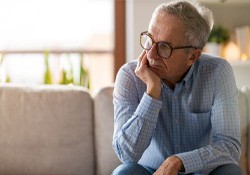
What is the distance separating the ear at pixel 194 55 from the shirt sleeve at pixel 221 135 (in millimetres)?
103

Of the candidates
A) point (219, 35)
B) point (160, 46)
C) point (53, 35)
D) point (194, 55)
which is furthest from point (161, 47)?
point (53, 35)

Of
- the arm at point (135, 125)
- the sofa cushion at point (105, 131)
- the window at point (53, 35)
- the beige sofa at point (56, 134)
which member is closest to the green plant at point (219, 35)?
the window at point (53, 35)

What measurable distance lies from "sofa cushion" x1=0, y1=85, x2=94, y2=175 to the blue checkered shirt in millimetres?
381

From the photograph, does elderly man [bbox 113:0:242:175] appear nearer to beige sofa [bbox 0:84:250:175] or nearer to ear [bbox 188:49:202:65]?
ear [bbox 188:49:202:65]

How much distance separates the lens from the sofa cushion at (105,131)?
6.42 feet

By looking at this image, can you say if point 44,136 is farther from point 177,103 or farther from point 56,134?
point 177,103

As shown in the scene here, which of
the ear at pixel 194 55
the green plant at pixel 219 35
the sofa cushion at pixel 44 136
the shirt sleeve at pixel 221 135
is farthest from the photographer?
the green plant at pixel 219 35

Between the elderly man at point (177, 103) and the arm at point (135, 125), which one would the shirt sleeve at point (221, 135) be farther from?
the arm at point (135, 125)

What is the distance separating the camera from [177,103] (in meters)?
1.65

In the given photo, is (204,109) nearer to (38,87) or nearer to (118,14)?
(38,87)

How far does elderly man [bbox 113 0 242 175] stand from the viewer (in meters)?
1.49

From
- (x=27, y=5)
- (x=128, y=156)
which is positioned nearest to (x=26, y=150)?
(x=128, y=156)

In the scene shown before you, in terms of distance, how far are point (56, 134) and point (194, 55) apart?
0.76 m

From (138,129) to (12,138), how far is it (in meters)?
0.73
